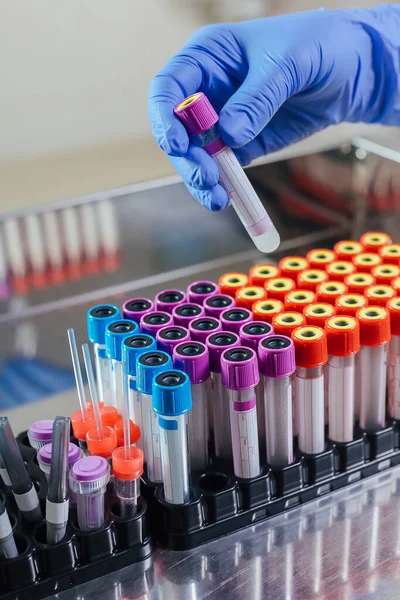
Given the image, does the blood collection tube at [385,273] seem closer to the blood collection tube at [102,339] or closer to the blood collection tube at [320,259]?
the blood collection tube at [320,259]

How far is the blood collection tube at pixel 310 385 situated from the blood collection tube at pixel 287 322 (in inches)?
0.6

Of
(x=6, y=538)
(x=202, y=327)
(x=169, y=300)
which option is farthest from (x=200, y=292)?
(x=6, y=538)

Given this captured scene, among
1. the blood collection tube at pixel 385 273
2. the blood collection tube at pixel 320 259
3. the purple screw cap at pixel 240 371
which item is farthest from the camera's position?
the blood collection tube at pixel 320 259

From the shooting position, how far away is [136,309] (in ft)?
5.04

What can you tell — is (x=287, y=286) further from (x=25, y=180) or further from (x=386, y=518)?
(x=25, y=180)

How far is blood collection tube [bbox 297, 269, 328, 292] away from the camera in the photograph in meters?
1.61

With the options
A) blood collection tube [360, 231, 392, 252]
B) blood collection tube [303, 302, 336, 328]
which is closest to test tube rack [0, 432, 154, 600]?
blood collection tube [303, 302, 336, 328]

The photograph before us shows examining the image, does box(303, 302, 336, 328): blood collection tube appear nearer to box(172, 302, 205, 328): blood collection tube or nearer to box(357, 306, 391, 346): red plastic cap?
box(357, 306, 391, 346): red plastic cap

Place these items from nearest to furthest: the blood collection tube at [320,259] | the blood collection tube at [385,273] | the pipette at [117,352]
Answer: the pipette at [117,352], the blood collection tube at [385,273], the blood collection tube at [320,259]

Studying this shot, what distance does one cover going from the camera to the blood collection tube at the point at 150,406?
4.27ft

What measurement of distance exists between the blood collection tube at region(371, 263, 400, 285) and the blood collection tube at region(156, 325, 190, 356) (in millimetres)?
444

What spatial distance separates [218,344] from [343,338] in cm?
22

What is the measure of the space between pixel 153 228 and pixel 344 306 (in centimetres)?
74

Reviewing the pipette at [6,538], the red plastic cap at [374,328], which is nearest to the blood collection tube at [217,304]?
the red plastic cap at [374,328]
